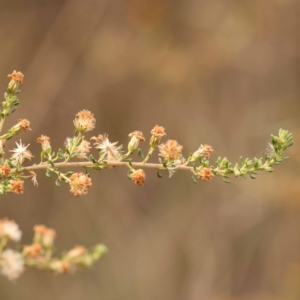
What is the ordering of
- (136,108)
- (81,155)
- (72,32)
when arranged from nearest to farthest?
(81,155)
(72,32)
(136,108)

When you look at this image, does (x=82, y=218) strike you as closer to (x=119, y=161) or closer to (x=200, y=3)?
(x=200, y=3)

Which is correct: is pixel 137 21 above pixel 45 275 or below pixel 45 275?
above

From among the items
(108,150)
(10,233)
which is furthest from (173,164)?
(10,233)

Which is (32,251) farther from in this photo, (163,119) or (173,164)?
(163,119)

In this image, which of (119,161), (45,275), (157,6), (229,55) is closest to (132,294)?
(45,275)

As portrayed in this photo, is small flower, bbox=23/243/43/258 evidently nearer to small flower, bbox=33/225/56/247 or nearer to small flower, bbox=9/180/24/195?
small flower, bbox=33/225/56/247

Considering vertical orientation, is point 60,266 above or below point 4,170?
below
